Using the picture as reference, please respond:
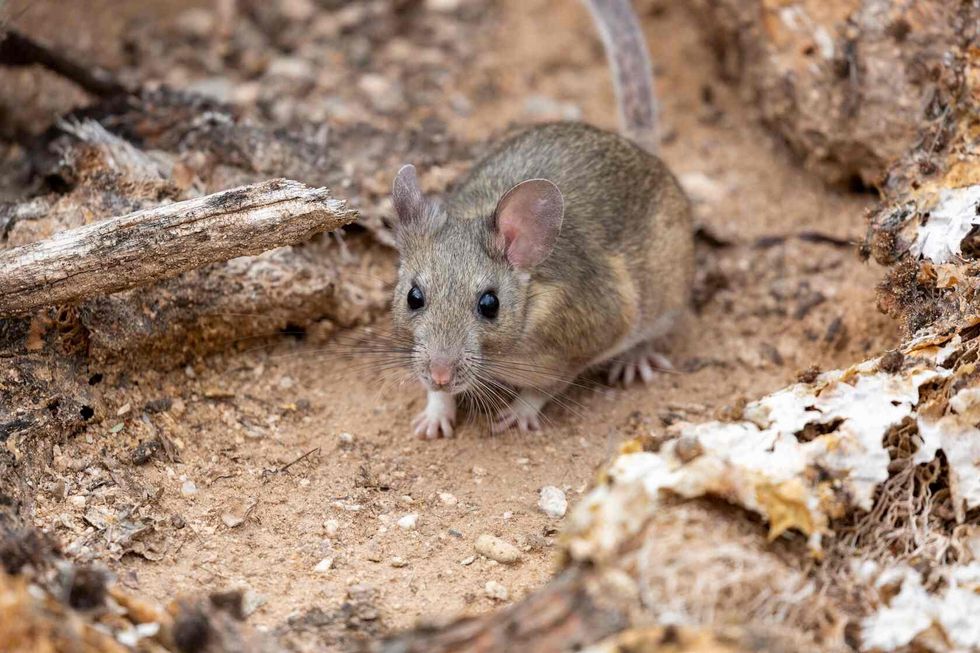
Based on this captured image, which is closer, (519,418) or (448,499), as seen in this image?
(448,499)

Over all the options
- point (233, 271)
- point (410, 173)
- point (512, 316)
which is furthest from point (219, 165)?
point (512, 316)

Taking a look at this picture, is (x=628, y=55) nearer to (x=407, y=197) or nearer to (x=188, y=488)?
(x=407, y=197)

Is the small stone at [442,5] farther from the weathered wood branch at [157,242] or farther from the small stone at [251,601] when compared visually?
the small stone at [251,601]

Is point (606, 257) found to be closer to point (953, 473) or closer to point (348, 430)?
point (348, 430)

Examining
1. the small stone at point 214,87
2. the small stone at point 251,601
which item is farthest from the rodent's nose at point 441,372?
the small stone at point 214,87

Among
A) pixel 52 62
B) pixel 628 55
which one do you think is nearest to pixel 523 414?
pixel 628 55
